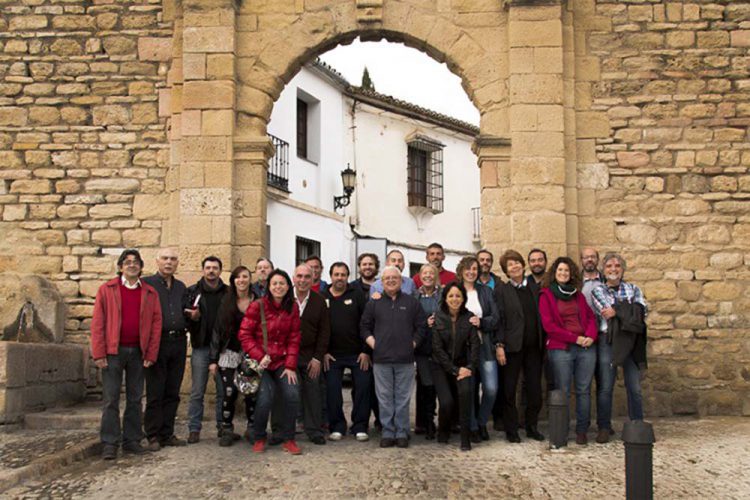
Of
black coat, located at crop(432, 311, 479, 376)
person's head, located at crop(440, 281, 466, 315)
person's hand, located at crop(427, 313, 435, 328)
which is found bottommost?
black coat, located at crop(432, 311, 479, 376)

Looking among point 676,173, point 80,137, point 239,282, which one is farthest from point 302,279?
point 676,173

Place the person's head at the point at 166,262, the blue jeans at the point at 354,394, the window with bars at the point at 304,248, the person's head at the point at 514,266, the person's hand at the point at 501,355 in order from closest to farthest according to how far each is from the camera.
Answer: the person's head at the point at 166,262 → the person's hand at the point at 501,355 → the blue jeans at the point at 354,394 → the person's head at the point at 514,266 → the window with bars at the point at 304,248

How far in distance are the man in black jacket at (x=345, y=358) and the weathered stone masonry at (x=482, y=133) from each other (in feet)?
5.30

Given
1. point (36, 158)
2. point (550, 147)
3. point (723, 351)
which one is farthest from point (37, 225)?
point (723, 351)

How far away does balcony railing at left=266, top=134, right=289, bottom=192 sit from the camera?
559 inches

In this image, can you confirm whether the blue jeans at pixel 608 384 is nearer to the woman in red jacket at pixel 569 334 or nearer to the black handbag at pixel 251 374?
the woman in red jacket at pixel 569 334

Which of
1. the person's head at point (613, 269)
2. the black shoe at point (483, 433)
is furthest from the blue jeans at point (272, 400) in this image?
the person's head at point (613, 269)

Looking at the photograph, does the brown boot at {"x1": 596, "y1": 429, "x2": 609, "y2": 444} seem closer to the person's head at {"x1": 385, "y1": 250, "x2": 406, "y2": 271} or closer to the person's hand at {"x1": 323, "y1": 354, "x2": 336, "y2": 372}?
the person's head at {"x1": 385, "y1": 250, "x2": 406, "y2": 271}

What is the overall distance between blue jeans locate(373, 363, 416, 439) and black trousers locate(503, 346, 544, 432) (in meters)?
0.78

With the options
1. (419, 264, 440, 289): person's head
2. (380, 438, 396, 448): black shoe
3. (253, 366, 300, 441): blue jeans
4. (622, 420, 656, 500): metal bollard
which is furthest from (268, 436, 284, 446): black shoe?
(622, 420, 656, 500): metal bollard

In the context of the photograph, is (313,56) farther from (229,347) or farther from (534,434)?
(534,434)

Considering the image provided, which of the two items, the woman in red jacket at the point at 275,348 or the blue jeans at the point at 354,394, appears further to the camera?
the blue jeans at the point at 354,394

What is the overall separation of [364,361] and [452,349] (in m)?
0.72

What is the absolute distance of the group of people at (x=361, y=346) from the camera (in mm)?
5707
